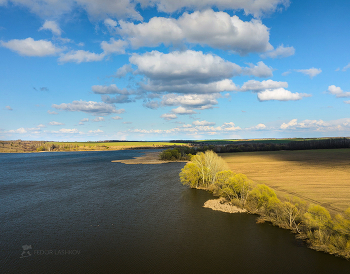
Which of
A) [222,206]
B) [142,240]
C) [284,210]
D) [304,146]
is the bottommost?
[142,240]

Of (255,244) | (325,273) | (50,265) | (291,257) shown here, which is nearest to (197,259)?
(255,244)

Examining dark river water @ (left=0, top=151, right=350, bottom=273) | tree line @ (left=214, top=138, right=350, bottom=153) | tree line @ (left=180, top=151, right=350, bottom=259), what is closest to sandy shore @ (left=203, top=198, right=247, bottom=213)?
tree line @ (left=180, top=151, right=350, bottom=259)

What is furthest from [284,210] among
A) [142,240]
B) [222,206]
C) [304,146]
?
[304,146]

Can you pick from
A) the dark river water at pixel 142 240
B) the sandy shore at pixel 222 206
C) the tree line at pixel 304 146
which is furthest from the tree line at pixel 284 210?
the tree line at pixel 304 146

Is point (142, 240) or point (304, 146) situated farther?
point (304, 146)

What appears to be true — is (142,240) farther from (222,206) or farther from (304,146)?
(304,146)

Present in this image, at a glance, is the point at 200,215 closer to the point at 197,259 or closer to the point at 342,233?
the point at 197,259

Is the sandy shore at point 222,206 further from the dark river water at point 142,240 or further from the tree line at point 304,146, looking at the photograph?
the tree line at point 304,146
